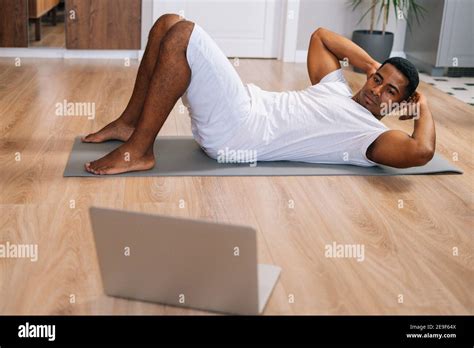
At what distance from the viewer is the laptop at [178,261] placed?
1.71 metres

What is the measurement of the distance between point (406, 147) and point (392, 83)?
258mm

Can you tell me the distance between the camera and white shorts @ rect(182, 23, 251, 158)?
2.68 metres

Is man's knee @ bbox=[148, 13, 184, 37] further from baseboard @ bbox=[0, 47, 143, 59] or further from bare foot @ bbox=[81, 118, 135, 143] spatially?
baseboard @ bbox=[0, 47, 143, 59]

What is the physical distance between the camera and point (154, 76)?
268 cm

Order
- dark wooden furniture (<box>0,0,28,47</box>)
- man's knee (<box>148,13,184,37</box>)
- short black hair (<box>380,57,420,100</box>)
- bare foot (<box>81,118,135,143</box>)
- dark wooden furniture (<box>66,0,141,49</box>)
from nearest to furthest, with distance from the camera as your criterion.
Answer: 1. short black hair (<box>380,57,420,100</box>)
2. man's knee (<box>148,13,184,37</box>)
3. bare foot (<box>81,118,135,143</box>)
4. dark wooden furniture (<box>0,0,28,47</box>)
5. dark wooden furniture (<box>66,0,141,49</box>)

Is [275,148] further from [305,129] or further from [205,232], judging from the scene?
[205,232]

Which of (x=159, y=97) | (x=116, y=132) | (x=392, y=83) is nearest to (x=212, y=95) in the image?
(x=159, y=97)

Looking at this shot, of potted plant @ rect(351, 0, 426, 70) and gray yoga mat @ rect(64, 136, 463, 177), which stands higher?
potted plant @ rect(351, 0, 426, 70)

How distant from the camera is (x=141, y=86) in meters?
2.98

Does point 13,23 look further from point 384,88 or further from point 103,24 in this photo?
point 384,88

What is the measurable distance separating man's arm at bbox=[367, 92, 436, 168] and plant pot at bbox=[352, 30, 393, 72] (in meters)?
2.33

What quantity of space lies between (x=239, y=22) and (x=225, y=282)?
12.7 ft

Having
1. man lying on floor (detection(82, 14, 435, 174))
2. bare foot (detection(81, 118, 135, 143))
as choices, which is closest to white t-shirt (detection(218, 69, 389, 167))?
man lying on floor (detection(82, 14, 435, 174))
